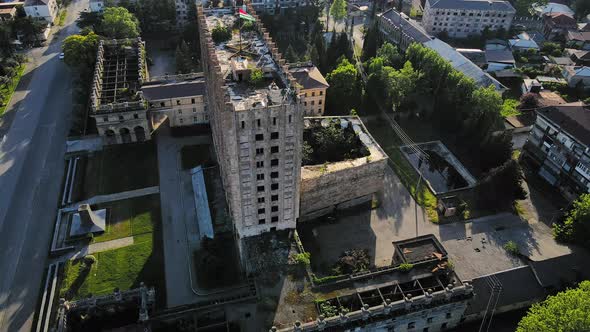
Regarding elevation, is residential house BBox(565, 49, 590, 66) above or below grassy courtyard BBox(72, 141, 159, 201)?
above

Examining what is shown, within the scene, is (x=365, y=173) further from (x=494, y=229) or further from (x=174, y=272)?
(x=174, y=272)

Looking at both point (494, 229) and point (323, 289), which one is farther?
point (494, 229)

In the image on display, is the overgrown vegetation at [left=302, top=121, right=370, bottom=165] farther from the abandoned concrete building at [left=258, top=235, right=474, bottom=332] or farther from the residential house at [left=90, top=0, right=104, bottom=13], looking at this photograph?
the residential house at [left=90, top=0, right=104, bottom=13]

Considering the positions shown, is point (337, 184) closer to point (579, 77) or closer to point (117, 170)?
point (117, 170)

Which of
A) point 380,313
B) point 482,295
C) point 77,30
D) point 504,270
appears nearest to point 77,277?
point 380,313

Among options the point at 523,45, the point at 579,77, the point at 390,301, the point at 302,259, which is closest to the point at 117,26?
the point at 302,259

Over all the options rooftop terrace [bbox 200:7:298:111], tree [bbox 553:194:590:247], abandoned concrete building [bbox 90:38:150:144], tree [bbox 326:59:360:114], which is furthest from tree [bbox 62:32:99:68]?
tree [bbox 553:194:590:247]

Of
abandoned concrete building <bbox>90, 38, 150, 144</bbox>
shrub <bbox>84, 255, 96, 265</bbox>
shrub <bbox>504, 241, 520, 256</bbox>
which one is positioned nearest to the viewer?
shrub <bbox>84, 255, 96, 265</bbox>
